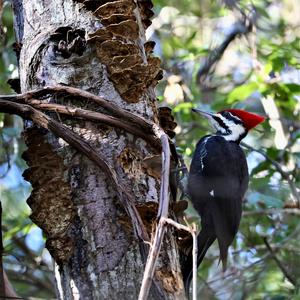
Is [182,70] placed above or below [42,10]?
below

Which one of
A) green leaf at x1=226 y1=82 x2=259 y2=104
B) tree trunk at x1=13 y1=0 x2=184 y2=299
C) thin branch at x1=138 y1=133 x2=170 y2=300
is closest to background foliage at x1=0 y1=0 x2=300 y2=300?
green leaf at x1=226 y1=82 x2=259 y2=104

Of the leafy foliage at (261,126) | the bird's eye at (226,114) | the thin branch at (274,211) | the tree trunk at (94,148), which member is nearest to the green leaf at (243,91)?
the leafy foliage at (261,126)

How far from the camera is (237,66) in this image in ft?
19.5

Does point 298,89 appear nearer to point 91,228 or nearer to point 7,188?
point 7,188

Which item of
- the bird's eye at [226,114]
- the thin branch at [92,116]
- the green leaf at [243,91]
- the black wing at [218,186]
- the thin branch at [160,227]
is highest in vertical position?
the thin branch at [92,116]

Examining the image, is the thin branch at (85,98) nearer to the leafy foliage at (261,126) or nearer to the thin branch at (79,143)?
the thin branch at (79,143)

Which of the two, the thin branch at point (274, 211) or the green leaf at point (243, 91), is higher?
the green leaf at point (243, 91)

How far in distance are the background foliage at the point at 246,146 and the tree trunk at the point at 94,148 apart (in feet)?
5.79

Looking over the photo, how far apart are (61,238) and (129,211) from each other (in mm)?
199

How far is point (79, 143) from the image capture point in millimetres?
1908

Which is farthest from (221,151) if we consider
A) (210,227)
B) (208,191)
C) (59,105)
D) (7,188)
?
(59,105)

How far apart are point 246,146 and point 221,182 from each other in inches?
23.6

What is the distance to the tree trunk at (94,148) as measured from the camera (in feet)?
5.80

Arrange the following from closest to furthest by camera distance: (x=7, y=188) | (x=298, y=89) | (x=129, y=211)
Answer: (x=129, y=211) < (x=298, y=89) < (x=7, y=188)
